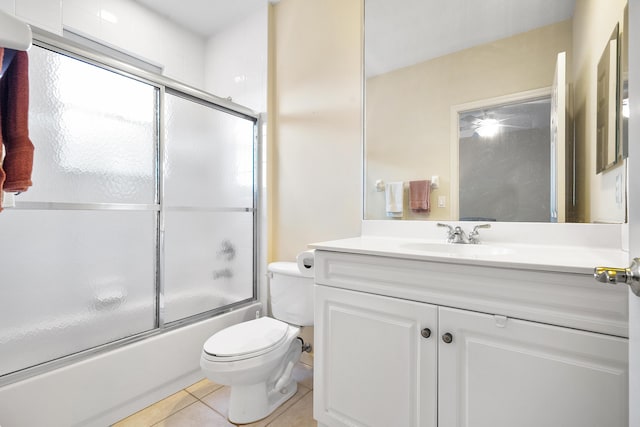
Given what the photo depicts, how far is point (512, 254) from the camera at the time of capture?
102cm

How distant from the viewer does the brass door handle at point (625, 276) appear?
46 centimetres

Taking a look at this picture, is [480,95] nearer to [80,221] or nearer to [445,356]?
[445,356]

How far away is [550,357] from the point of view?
81cm

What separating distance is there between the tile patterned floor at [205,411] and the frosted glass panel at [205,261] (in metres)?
0.41

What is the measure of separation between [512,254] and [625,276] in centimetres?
57

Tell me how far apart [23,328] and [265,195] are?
1348 millimetres

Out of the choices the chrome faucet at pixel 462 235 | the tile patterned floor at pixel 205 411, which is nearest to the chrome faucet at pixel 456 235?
the chrome faucet at pixel 462 235

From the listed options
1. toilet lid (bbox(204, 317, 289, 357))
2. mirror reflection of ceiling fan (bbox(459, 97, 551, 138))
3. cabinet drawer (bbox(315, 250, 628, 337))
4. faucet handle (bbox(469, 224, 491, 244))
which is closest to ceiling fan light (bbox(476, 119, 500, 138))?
mirror reflection of ceiling fan (bbox(459, 97, 551, 138))

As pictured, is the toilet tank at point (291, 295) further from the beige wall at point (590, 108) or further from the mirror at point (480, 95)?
the beige wall at point (590, 108)

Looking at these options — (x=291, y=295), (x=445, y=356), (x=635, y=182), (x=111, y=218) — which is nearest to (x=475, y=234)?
(x=445, y=356)

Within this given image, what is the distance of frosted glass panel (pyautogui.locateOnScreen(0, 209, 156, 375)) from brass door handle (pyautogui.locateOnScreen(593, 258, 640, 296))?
5.75 ft

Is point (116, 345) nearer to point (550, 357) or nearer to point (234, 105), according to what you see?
point (234, 105)

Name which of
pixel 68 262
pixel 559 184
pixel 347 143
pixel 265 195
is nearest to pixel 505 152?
pixel 559 184

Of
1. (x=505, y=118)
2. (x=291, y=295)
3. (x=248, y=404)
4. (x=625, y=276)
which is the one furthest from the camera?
(x=291, y=295)
